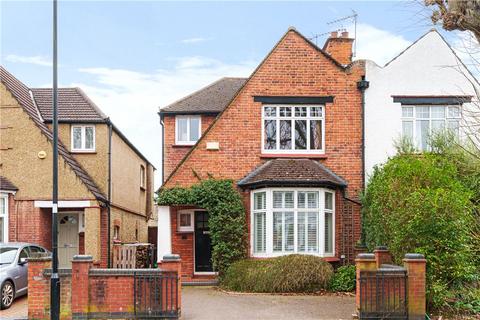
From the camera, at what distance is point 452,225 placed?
14.4m

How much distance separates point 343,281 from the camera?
1902cm

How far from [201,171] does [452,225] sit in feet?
31.7

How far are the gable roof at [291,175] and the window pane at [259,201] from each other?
1.13 ft

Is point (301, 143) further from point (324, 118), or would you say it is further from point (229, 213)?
point (229, 213)

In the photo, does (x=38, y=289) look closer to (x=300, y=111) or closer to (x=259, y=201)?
(x=259, y=201)

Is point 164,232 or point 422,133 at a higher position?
point 422,133

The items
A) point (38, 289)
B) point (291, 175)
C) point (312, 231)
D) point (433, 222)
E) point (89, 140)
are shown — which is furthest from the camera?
point (89, 140)

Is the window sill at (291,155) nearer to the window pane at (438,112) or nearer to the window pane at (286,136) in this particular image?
the window pane at (286,136)

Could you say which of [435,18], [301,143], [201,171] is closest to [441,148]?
[301,143]

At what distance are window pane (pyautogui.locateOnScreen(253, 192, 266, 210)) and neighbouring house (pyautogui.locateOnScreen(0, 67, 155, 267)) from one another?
5548 mm

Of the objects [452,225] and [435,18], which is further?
[452,225]

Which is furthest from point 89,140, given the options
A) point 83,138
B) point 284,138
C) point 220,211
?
point 284,138

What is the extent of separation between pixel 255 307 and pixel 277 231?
481 cm

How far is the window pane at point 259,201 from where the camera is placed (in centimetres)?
2064
